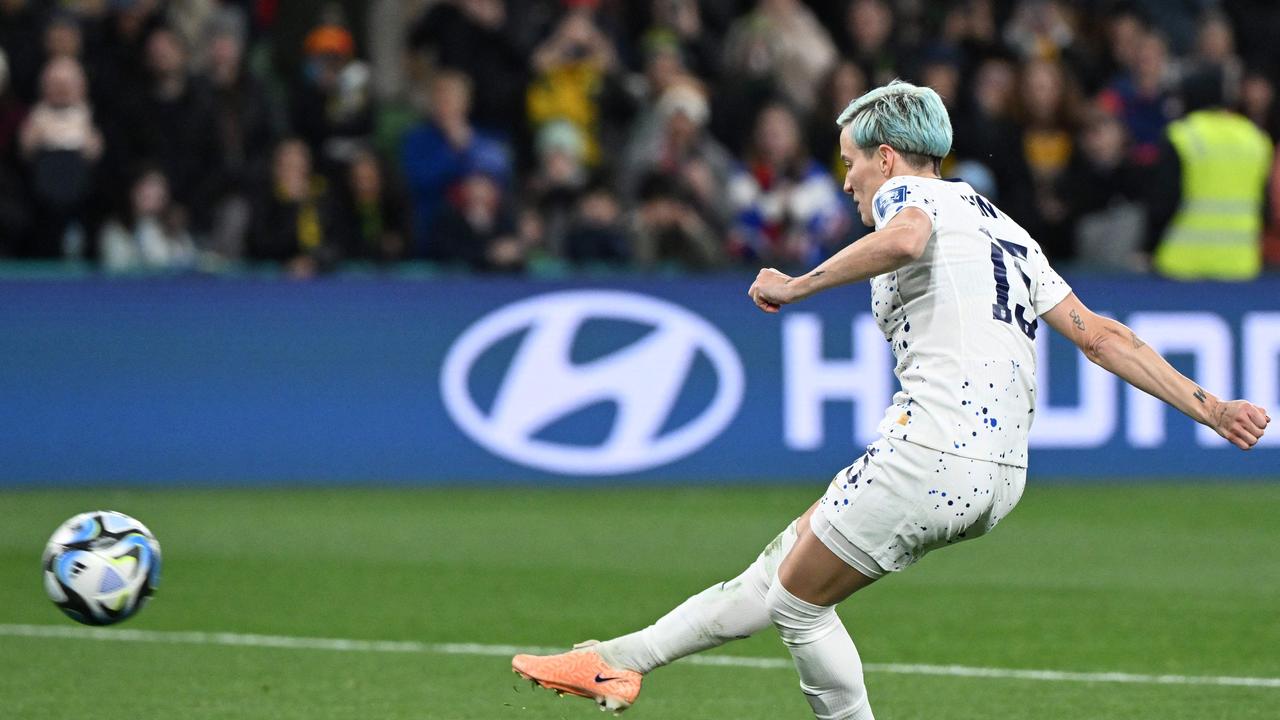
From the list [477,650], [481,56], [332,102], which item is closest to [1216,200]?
[481,56]

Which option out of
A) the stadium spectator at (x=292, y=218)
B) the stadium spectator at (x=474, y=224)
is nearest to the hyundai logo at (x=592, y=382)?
the stadium spectator at (x=474, y=224)

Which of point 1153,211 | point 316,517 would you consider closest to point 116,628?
point 316,517

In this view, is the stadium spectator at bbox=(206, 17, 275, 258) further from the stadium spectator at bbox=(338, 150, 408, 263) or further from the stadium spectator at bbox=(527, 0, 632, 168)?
the stadium spectator at bbox=(527, 0, 632, 168)

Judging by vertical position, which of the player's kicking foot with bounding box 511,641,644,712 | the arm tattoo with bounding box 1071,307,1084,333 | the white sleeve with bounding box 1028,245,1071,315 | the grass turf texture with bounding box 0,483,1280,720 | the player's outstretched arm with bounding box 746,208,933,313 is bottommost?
the grass turf texture with bounding box 0,483,1280,720

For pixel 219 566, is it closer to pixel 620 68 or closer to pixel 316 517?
pixel 316 517

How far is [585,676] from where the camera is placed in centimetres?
618

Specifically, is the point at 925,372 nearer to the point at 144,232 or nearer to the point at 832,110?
the point at 144,232

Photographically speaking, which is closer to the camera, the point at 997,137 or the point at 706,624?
the point at 706,624

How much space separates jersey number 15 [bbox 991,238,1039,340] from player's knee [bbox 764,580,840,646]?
968mm

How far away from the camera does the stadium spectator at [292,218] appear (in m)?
14.9

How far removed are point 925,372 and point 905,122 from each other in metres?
→ 0.70

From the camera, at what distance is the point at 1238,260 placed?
14.6 m

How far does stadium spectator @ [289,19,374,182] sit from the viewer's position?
53.4ft

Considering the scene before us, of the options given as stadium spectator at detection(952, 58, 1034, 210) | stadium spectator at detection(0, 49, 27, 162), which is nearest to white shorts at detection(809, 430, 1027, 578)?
stadium spectator at detection(952, 58, 1034, 210)
